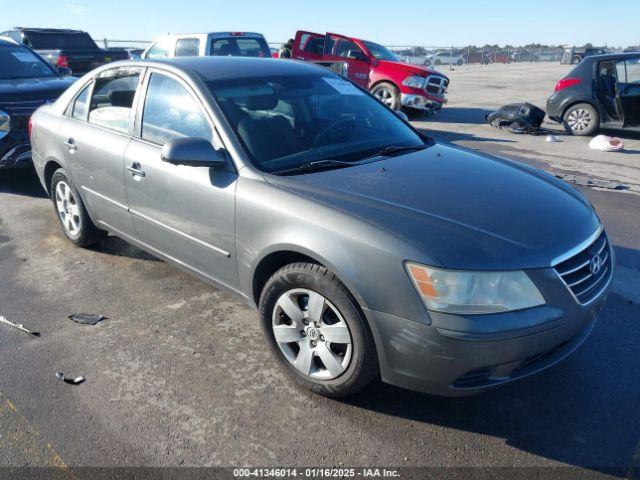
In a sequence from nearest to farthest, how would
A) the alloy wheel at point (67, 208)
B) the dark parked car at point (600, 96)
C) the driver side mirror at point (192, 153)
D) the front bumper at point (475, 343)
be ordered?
the front bumper at point (475, 343) → the driver side mirror at point (192, 153) → the alloy wheel at point (67, 208) → the dark parked car at point (600, 96)

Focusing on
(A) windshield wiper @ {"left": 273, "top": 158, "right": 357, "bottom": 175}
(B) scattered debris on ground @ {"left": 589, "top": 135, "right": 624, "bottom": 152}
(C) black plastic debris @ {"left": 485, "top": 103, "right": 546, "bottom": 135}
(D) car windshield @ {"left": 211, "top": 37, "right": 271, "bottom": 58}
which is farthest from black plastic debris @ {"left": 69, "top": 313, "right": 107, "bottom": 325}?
(C) black plastic debris @ {"left": 485, "top": 103, "right": 546, "bottom": 135}

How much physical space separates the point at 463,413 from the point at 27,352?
8.59 ft

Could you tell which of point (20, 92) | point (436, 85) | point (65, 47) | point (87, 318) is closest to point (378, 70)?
point (436, 85)

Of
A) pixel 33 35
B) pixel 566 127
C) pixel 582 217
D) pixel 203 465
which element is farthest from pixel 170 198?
pixel 33 35

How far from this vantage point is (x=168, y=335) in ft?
11.4

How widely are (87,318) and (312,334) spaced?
184 centimetres

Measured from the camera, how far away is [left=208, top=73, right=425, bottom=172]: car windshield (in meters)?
3.20

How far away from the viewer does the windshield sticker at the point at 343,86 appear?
13.0 feet

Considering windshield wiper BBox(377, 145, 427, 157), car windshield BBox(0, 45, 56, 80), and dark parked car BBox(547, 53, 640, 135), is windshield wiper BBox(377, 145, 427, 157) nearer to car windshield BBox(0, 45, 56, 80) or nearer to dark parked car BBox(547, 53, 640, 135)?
car windshield BBox(0, 45, 56, 80)

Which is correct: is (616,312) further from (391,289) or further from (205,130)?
(205,130)

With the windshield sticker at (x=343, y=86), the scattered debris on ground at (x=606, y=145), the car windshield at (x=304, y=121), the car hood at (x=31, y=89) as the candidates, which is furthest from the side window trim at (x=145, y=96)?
the scattered debris on ground at (x=606, y=145)

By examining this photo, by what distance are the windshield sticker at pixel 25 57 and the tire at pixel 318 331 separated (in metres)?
7.25

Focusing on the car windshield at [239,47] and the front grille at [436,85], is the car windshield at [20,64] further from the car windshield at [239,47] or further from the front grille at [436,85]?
the front grille at [436,85]

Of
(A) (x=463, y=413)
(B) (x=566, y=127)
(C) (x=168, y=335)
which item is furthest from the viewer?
(B) (x=566, y=127)
